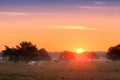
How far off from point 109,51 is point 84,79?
317 feet

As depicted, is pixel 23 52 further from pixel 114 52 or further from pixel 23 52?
pixel 114 52

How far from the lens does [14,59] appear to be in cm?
13488

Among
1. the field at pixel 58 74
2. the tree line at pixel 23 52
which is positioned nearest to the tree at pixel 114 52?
the tree line at pixel 23 52

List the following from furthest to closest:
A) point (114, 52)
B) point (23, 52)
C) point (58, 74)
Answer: point (114, 52) → point (23, 52) → point (58, 74)

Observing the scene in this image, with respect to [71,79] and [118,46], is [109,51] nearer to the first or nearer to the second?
[118,46]

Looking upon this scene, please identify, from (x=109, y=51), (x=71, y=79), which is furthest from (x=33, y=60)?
(x=71, y=79)

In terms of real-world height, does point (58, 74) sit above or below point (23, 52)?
below

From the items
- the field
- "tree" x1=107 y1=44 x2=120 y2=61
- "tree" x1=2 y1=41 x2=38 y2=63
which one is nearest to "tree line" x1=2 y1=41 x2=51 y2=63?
"tree" x1=2 y1=41 x2=38 y2=63

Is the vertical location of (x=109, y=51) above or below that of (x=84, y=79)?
above

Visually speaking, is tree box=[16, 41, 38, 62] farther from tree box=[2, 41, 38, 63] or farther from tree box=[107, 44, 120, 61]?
tree box=[107, 44, 120, 61]

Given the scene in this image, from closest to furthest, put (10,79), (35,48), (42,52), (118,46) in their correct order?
(10,79) < (35,48) < (118,46) < (42,52)

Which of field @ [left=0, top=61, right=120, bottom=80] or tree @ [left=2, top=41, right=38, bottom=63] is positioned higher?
tree @ [left=2, top=41, right=38, bottom=63]

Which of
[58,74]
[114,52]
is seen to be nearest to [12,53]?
[114,52]

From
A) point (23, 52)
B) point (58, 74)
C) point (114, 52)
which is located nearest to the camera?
point (58, 74)
